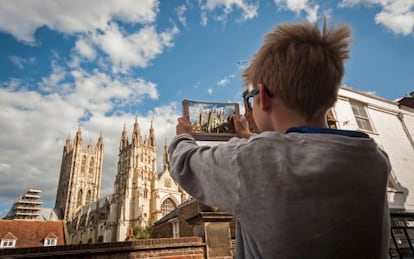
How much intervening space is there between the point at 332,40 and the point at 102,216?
66104 mm

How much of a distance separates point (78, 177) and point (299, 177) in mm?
83806

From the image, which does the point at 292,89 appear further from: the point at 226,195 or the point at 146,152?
the point at 146,152

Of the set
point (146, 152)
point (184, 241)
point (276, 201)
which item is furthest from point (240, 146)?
point (146, 152)

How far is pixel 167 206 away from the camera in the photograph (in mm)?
52719

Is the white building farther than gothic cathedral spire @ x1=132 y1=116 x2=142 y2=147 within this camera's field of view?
No

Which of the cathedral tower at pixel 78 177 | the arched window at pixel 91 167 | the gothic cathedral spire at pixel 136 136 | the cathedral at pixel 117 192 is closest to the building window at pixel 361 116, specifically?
the cathedral at pixel 117 192

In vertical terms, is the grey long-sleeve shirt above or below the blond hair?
below

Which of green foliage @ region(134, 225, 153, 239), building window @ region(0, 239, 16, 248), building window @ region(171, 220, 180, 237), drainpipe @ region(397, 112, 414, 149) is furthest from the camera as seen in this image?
green foliage @ region(134, 225, 153, 239)

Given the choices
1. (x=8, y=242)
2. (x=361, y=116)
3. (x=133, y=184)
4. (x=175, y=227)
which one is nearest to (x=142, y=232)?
(x=133, y=184)

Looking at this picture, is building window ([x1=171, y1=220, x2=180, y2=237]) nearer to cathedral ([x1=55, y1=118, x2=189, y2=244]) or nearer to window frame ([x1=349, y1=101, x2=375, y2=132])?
window frame ([x1=349, y1=101, x2=375, y2=132])

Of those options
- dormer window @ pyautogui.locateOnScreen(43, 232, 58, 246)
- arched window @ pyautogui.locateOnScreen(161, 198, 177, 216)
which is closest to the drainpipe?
dormer window @ pyautogui.locateOnScreen(43, 232, 58, 246)

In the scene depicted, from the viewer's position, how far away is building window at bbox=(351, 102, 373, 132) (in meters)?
13.0

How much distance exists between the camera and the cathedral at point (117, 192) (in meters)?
49.6

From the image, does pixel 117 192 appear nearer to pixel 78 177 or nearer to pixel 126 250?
pixel 78 177
